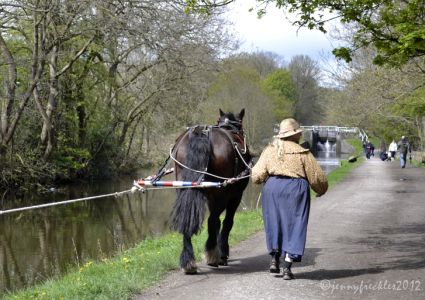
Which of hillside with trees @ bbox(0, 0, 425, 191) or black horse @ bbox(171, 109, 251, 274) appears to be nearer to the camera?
black horse @ bbox(171, 109, 251, 274)

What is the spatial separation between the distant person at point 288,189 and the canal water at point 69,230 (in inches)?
221

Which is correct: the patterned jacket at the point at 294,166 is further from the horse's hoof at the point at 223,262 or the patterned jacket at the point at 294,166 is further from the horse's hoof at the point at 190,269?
the horse's hoof at the point at 223,262

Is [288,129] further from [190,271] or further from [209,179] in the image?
[190,271]

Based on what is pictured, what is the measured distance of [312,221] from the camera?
41.1 feet

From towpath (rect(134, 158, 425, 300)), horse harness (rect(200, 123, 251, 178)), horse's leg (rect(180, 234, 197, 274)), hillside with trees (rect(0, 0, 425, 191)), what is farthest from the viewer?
hillside with trees (rect(0, 0, 425, 191))

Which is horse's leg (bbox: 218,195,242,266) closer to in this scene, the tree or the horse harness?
the horse harness

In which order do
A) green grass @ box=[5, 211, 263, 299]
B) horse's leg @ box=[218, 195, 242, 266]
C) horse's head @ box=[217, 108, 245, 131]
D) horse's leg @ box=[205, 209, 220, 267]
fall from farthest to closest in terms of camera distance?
1. horse's head @ box=[217, 108, 245, 131]
2. horse's leg @ box=[218, 195, 242, 266]
3. horse's leg @ box=[205, 209, 220, 267]
4. green grass @ box=[5, 211, 263, 299]

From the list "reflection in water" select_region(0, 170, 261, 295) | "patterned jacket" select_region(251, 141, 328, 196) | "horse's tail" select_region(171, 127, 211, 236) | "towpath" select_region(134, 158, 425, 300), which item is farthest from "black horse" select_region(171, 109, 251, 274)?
"reflection in water" select_region(0, 170, 261, 295)

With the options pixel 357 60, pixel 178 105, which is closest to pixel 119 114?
pixel 178 105

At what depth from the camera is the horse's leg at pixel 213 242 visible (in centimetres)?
779

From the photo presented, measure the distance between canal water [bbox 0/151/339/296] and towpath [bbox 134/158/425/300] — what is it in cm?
370

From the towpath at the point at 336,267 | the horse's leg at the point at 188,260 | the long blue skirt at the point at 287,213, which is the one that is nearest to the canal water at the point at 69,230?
the towpath at the point at 336,267

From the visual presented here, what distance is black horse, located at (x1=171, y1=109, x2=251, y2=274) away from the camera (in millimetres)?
7254

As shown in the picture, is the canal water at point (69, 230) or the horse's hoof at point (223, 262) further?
the canal water at point (69, 230)
